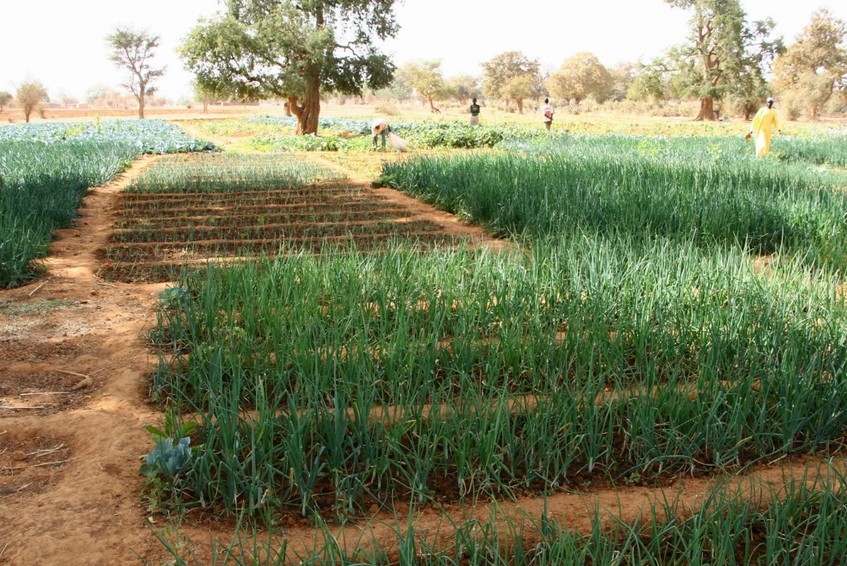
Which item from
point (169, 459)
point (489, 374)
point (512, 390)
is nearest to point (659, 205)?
point (512, 390)

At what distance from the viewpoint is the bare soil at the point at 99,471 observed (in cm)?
232

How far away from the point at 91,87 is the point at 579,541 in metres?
133

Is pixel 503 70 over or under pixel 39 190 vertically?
over

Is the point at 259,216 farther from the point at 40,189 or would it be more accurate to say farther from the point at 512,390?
the point at 512,390

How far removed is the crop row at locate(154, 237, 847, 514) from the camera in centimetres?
263

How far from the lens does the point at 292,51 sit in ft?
79.0

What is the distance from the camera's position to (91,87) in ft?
392

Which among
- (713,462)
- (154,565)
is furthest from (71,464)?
(713,462)

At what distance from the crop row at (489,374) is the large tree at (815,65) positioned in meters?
46.9

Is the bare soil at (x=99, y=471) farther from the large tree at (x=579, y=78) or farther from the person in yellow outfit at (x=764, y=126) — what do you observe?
the large tree at (x=579, y=78)

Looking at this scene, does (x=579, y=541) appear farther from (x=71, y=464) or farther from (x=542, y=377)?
(x=71, y=464)

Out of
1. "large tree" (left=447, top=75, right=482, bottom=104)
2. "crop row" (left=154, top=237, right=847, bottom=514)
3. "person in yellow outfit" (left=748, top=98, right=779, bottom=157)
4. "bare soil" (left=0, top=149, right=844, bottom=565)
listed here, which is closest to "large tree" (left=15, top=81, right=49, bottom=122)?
"person in yellow outfit" (left=748, top=98, right=779, bottom=157)

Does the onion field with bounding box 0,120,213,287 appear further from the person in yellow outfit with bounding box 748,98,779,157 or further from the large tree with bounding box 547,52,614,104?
the large tree with bounding box 547,52,614,104

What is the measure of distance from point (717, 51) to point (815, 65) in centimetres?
1264
